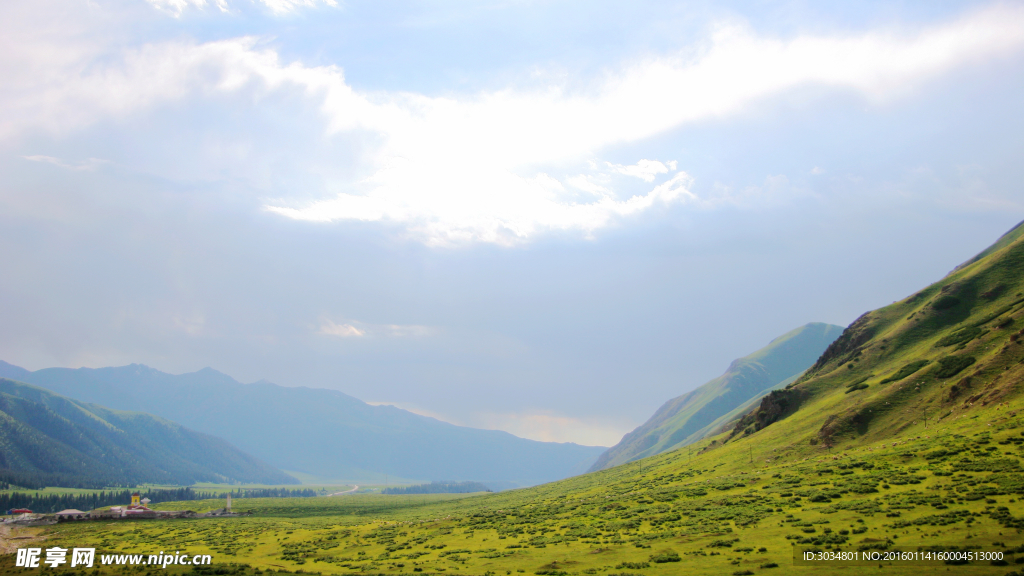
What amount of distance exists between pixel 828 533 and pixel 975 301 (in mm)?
107631

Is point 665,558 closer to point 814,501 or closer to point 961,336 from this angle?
point 814,501

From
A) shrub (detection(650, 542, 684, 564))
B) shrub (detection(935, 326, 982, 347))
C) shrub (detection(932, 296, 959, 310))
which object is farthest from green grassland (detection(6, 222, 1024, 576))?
shrub (detection(935, 326, 982, 347))

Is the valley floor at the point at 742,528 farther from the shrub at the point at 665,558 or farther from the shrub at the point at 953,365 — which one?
the shrub at the point at 953,365

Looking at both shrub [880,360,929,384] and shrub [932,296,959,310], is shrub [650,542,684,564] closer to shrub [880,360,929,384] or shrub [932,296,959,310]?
shrub [880,360,929,384]

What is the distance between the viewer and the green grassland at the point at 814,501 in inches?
1791

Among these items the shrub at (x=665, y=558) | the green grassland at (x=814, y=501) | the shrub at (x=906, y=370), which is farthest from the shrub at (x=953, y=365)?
the shrub at (x=665, y=558)

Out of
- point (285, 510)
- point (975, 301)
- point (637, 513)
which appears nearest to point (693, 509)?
point (637, 513)

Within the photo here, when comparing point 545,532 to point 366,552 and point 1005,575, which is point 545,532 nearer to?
point 366,552

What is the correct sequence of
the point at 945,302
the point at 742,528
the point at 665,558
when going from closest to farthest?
the point at 665,558, the point at 742,528, the point at 945,302

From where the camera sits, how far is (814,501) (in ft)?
194

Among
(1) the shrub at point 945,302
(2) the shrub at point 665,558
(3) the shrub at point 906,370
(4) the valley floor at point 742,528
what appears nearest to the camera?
(4) the valley floor at point 742,528

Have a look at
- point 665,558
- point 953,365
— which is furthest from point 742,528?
Answer: point 953,365

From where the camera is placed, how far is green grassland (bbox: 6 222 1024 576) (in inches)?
1791

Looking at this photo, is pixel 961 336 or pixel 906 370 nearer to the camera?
pixel 906 370
